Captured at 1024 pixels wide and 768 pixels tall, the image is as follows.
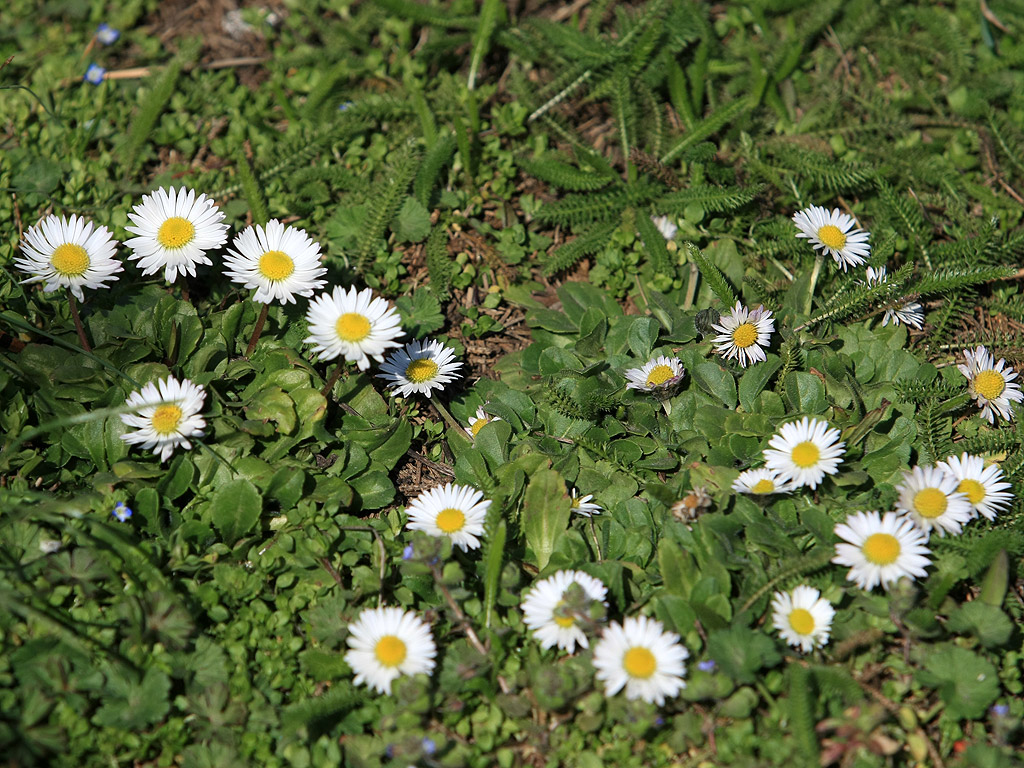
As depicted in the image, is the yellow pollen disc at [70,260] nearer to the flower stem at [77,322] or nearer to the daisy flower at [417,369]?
the flower stem at [77,322]

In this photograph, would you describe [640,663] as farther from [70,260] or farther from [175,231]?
[70,260]

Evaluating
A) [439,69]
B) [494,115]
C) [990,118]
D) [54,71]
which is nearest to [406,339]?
[494,115]

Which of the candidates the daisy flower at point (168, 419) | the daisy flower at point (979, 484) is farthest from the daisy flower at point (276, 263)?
the daisy flower at point (979, 484)

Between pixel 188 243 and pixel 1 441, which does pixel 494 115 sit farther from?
pixel 1 441

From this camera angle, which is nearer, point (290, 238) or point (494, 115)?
point (290, 238)

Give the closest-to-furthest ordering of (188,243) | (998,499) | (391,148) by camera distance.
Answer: (998,499) < (188,243) < (391,148)

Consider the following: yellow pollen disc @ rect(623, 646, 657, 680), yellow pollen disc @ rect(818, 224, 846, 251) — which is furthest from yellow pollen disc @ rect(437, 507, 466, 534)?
yellow pollen disc @ rect(818, 224, 846, 251)
